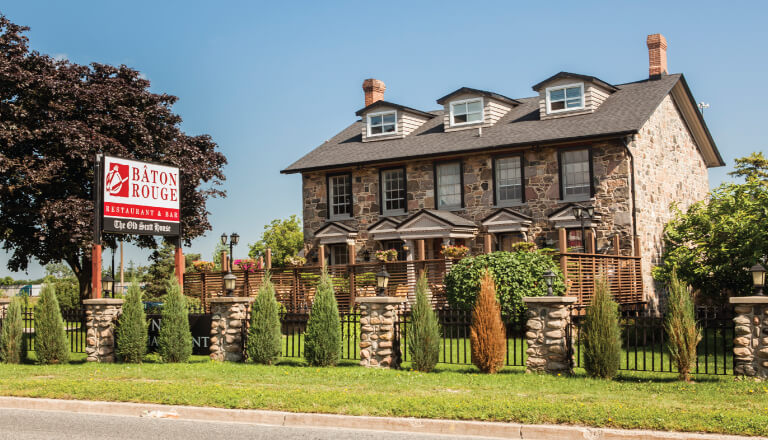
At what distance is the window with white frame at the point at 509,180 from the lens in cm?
2716

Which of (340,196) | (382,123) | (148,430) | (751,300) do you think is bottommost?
(148,430)

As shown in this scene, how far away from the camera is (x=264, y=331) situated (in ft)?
52.6

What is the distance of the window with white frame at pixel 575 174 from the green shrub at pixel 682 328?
44.1ft

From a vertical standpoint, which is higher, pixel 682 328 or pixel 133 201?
pixel 133 201

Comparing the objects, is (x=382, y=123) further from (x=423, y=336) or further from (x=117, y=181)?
(x=423, y=336)

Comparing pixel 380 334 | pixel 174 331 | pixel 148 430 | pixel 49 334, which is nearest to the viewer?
pixel 148 430

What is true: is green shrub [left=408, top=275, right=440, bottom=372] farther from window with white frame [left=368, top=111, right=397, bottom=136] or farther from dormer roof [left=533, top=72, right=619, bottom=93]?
window with white frame [left=368, top=111, right=397, bottom=136]

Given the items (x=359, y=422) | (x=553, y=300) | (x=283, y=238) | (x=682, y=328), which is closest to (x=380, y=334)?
(x=553, y=300)

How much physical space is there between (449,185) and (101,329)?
14745 millimetres

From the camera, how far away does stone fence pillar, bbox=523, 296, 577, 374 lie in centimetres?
1336

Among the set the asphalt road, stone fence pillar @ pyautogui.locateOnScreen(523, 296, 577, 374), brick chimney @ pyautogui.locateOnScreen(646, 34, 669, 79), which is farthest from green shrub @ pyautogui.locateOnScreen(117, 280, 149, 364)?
brick chimney @ pyautogui.locateOnScreen(646, 34, 669, 79)

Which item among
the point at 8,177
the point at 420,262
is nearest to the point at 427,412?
the point at 420,262

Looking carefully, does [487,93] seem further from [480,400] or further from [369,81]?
[480,400]

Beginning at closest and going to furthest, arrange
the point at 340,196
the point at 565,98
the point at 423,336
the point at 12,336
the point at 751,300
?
the point at 751,300 → the point at 423,336 → the point at 12,336 → the point at 565,98 → the point at 340,196
